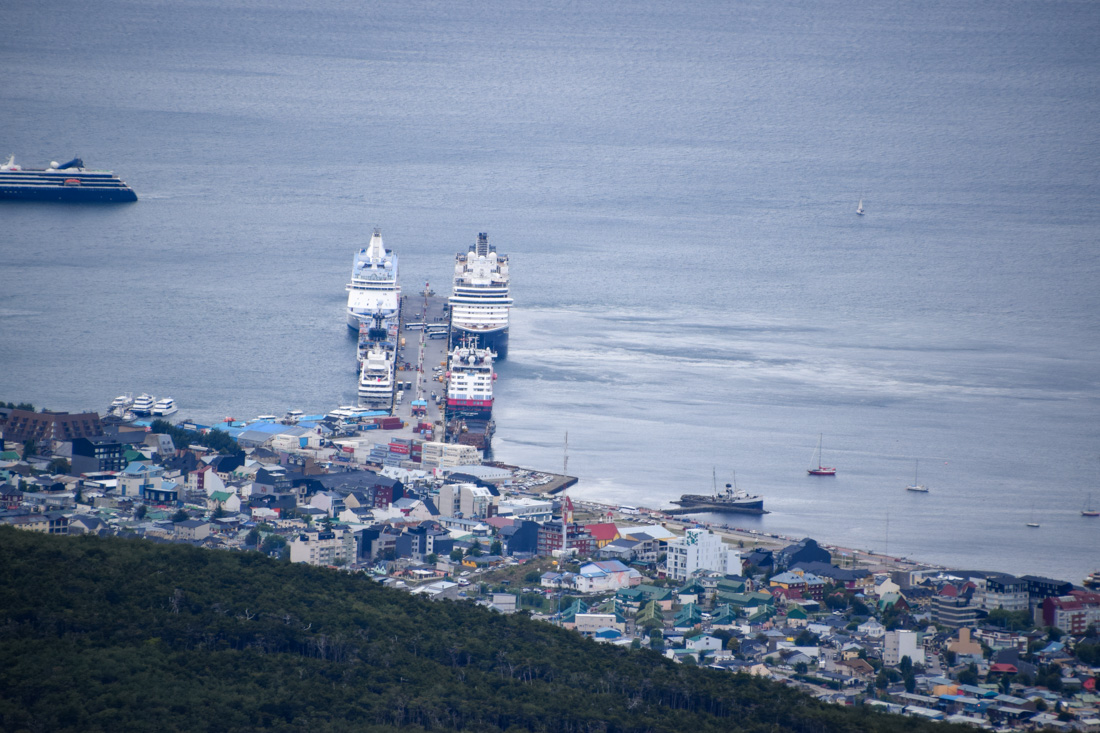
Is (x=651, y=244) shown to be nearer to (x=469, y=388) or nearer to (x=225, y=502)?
(x=469, y=388)

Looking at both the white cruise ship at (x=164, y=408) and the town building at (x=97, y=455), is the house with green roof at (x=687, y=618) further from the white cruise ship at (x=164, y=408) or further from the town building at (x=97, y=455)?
the white cruise ship at (x=164, y=408)

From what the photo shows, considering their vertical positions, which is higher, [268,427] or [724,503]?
[268,427]

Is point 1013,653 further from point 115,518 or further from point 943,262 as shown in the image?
point 943,262

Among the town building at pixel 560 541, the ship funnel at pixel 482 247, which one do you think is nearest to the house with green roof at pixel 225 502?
the town building at pixel 560 541

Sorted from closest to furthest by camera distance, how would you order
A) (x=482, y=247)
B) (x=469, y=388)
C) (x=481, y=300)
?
(x=469, y=388) < (x=481, y=300) < (x=482, y=247)

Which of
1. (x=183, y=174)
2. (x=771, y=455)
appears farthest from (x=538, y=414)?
(x=183, y=174)

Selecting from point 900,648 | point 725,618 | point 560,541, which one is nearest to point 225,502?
point 560,541

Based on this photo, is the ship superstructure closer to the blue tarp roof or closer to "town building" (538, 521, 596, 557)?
the blue tarp roof

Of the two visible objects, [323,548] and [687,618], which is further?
[323,548]
